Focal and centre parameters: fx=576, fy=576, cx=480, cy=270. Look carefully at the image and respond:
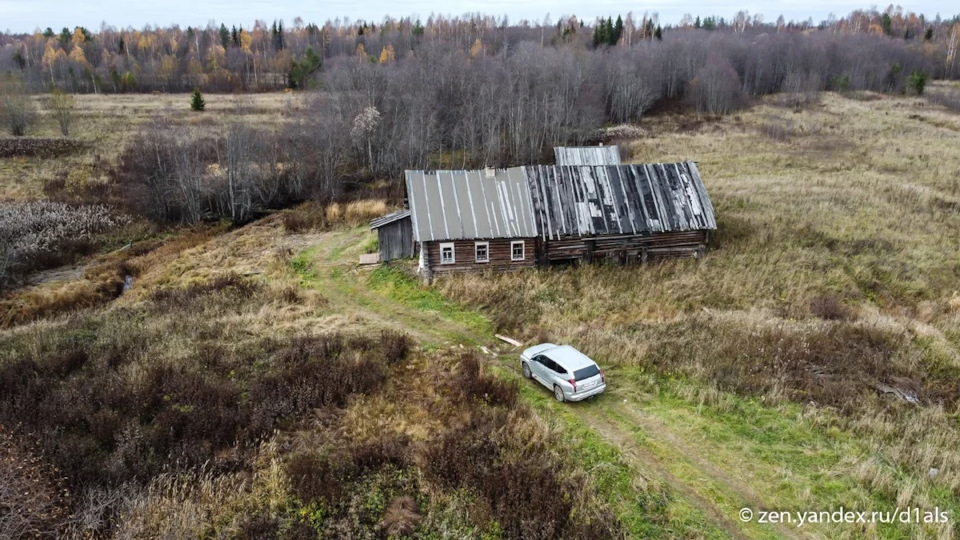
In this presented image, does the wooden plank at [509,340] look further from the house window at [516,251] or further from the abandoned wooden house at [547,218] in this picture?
the house window at [516,251]

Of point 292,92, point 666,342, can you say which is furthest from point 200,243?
point 292,92

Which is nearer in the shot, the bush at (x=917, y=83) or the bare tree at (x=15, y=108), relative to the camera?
the bare tree at (x=15, y=108)

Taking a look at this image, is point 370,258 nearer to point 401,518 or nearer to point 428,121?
point 401,518

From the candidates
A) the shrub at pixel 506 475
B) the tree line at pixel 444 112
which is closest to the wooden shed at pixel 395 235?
the shrub at pixel 506 475

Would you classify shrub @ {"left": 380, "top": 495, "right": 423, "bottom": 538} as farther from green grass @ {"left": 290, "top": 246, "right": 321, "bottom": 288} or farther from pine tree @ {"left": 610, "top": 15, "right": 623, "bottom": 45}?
pine tree @ {"left": 610, "top": 15, "right": 623, "bottom": 45}

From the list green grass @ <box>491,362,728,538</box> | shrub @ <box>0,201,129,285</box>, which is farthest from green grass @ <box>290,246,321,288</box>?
green grass @ <box>491,362,728,538</box>

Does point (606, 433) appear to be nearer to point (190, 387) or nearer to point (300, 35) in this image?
point (190, 387)
